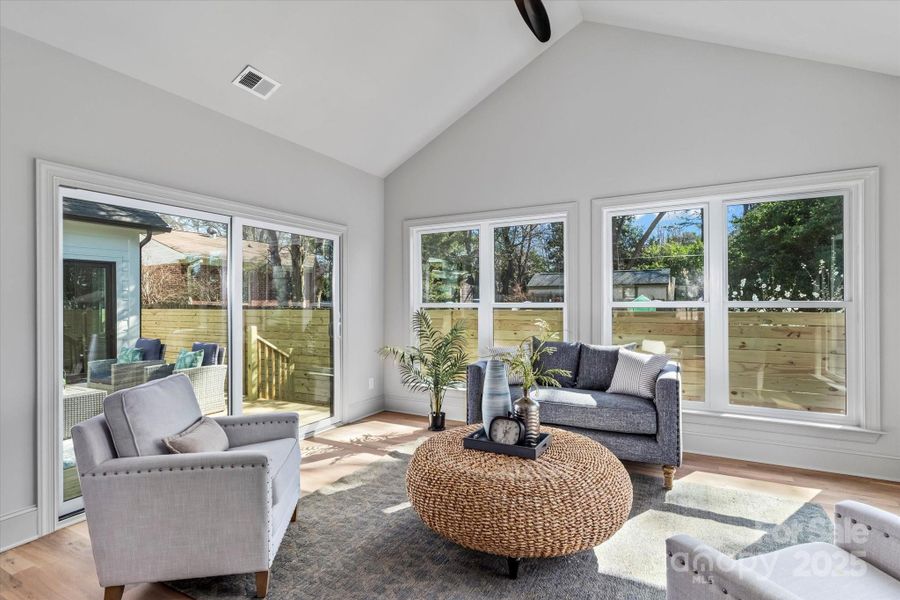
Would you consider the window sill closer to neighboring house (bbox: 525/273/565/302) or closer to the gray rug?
the gray rug

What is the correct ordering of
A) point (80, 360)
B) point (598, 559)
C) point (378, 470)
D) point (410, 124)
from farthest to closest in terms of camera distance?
point (410, 124)
point (378, 470)
point (80, 360)
point (598, 559)

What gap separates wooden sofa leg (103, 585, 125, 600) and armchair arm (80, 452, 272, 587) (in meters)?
0.06

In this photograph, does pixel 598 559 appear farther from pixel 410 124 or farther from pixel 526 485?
pixel 410 124

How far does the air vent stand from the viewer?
10.6 feet

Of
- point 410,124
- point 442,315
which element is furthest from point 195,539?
point 410,124

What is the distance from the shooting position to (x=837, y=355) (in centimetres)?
346

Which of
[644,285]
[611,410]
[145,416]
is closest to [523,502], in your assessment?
[611,410]

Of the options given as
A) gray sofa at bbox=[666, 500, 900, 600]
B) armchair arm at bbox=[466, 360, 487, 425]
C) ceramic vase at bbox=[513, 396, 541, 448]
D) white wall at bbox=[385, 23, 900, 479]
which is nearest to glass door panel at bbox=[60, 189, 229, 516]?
armchair arm at bbox=[466, 360, 487, 425]

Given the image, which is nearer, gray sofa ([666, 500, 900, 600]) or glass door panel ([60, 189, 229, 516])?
gray sofa ([666, 500, 900, 600])

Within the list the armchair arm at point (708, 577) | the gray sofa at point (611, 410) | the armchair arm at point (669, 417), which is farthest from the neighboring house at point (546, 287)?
the armchair arm at point (708, 577)

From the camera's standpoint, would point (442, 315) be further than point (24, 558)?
Yes

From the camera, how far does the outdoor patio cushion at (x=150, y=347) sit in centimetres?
309

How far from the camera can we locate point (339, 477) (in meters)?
3.27

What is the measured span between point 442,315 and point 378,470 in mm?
2078
